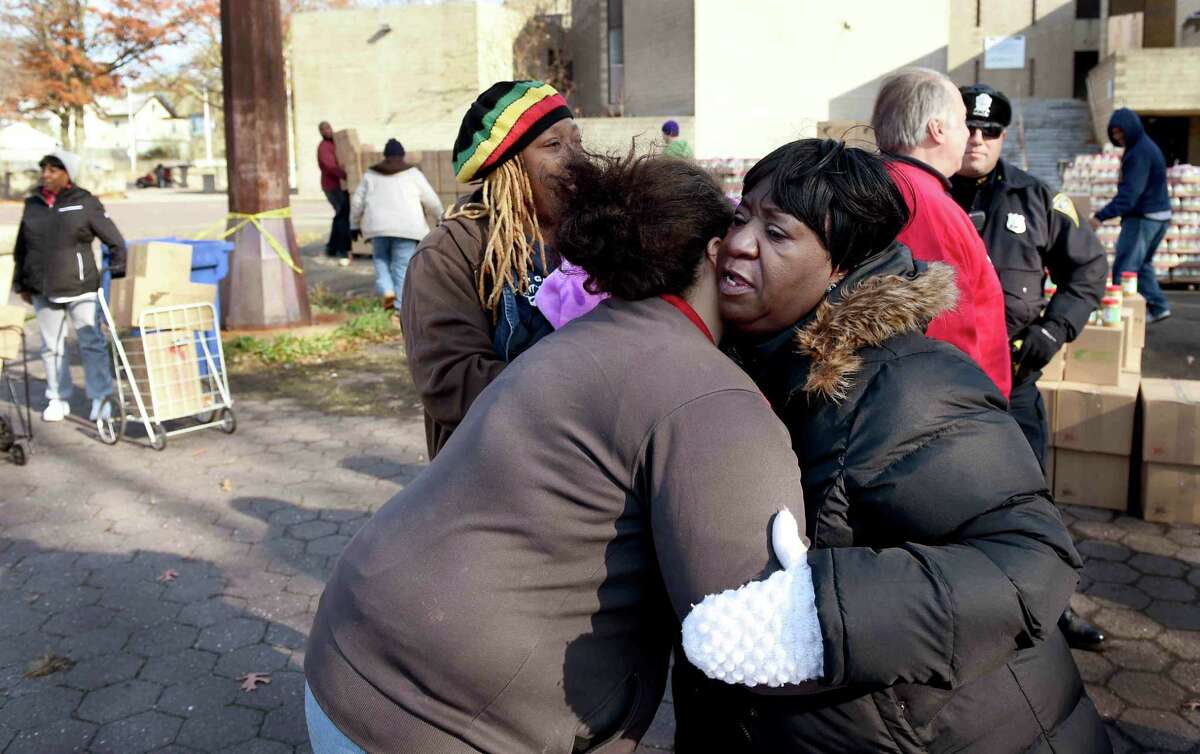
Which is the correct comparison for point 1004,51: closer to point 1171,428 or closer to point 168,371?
point 1171,428

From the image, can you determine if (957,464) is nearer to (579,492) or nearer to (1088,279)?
(579,492)

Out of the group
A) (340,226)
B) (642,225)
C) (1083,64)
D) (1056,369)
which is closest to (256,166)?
(340,226)

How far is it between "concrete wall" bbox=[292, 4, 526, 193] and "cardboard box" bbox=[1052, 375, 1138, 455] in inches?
1156

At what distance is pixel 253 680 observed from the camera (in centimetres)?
383

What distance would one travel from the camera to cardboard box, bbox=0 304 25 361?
19.9ft

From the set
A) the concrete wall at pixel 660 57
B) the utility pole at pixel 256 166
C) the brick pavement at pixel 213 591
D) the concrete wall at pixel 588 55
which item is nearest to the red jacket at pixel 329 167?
the utility pole at pixel 256 166

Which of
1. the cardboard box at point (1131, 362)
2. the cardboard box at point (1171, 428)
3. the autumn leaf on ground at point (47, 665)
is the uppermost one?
the cardboard box at point (1131, 362)

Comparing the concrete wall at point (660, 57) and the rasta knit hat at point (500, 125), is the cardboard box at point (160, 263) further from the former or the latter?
the concrete wall at point (660, 57)

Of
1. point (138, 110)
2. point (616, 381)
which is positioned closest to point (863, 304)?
point (616, 381)

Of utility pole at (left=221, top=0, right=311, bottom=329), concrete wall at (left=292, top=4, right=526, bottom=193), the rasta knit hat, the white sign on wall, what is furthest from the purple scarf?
concrete wall at (left=292, top=4, right=526, bottom=193)

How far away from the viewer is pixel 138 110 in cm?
7669

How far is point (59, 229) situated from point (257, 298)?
3076 mm

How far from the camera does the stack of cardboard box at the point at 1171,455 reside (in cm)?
501

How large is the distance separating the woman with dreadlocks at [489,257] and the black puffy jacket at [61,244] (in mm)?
5332
